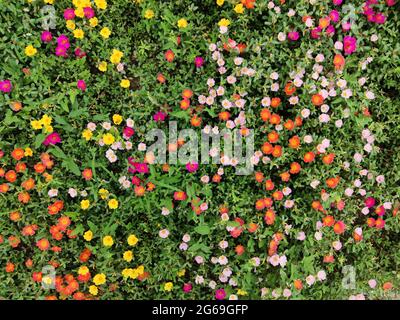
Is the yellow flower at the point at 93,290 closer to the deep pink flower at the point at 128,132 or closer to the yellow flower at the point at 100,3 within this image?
the deep pink flower at the point at 128,132

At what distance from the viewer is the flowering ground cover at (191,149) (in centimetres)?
347

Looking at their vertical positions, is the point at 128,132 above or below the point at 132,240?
above

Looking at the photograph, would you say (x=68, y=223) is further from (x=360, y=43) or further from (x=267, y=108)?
(x=360, y=43)

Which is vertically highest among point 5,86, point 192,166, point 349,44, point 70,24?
point 70,24

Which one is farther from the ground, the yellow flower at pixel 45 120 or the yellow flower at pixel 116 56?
the yellow flower at pixel 116 56

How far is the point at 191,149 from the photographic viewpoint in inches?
138

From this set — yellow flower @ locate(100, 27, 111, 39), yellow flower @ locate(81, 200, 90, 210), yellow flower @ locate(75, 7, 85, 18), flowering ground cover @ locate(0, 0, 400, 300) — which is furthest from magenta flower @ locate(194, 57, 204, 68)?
yellow flower @ locate(81, 200, 90, 210)

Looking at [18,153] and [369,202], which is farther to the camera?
[369,202]

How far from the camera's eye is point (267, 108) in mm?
3545

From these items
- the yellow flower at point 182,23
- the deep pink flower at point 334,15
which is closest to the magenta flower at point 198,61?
the yellow flower at point 182,23

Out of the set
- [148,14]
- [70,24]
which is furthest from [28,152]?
[148,14]

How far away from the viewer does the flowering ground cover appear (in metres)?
3.47

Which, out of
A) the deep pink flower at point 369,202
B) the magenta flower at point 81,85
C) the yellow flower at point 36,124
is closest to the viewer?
the yellow flower at point 36,124

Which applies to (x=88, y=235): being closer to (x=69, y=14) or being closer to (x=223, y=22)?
(x=69, y=14)
